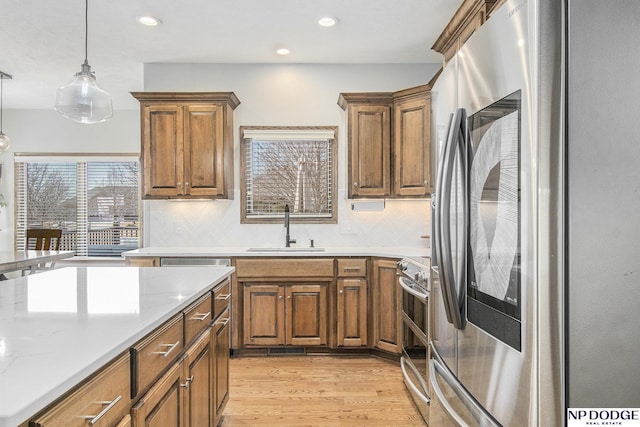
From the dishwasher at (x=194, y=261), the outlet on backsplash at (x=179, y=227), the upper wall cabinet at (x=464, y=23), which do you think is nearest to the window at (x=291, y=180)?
the outlet on backsplash at (x=179, y=227)

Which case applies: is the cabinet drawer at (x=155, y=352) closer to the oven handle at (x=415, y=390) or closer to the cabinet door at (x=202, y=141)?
the oven handle at (x=415, y=390)

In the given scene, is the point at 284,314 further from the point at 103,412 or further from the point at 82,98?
the point at 103,412

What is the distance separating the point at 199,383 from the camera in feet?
6.00

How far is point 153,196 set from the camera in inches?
152

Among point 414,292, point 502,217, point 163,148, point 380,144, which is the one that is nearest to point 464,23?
point 380,144

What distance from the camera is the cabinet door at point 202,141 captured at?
385 centimetres

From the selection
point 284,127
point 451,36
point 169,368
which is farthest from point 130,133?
point 169,368

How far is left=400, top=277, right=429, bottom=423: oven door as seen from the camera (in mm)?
2350

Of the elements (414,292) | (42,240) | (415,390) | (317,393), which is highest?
(42,240)

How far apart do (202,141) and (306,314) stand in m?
1.87

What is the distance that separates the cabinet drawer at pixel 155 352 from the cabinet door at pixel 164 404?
0.04 meters

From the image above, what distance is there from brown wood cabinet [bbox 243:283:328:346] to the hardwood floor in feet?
0.58

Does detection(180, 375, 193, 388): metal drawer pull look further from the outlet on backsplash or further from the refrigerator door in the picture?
the outlet on backsplash

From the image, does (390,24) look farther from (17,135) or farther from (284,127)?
(17,135)
